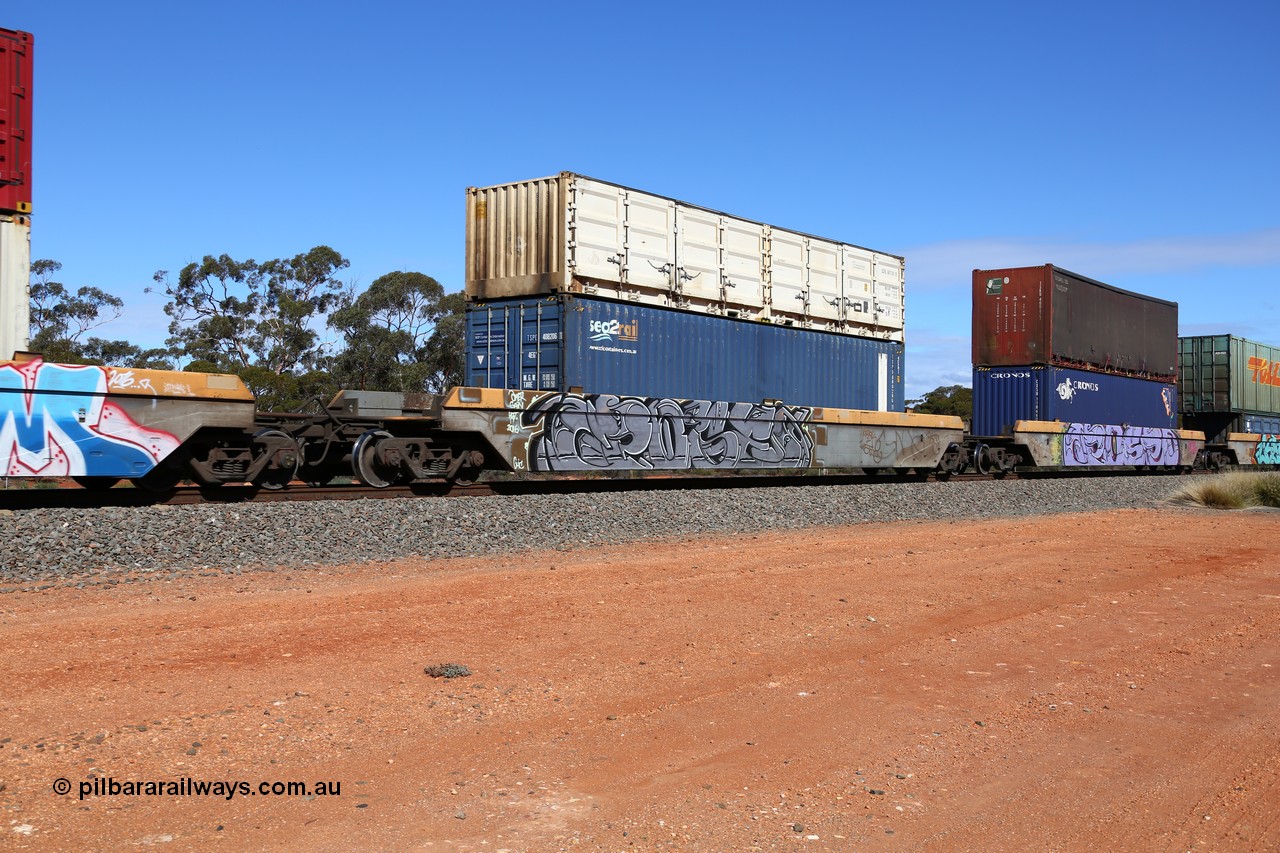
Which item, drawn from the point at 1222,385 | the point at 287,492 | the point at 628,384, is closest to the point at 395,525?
the point at 287,492

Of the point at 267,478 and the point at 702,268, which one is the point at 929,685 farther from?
the point at 702,268

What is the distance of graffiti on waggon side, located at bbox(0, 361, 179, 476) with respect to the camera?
10125 millimetres

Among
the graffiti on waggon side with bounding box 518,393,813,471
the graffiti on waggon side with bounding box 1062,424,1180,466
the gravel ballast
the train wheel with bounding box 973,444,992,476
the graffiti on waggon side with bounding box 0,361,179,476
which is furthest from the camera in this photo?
the graffiti on waggon side with bounding box 1062,424,1180,466

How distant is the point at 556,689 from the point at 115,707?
1951 mm

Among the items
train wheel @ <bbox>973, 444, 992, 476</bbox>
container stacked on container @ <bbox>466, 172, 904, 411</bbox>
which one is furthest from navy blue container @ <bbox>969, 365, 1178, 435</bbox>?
container stacked on container @ <bbox>466, 172, 904, 411</bbox>

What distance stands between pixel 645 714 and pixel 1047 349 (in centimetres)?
2241

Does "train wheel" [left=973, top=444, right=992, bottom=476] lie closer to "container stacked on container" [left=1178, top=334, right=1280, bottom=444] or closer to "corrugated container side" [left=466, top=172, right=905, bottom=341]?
"corrugated container side" [left=466, top=172, right=905, bottom=341]

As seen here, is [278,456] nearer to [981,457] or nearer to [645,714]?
[645,714]

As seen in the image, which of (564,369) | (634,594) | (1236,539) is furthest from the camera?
(564,369)

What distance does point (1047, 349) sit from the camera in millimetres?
24547

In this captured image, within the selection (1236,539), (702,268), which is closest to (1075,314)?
(702,268)

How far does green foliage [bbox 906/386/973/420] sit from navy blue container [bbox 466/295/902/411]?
108 feet

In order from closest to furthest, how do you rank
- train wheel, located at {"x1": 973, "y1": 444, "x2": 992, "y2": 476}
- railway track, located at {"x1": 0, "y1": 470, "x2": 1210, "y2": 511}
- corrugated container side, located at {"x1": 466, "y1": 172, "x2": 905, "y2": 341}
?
railway track, located at {"x1": 0, "y1": 470, "x2": 1210, "y2": 511}
corrugated container side, located at {"x1": 466, "y1": 172, "x2": 905, "y2": 341}
train wheel, located at {"x1": 973, "y1": 444, "x2": 992, "y2": 476}

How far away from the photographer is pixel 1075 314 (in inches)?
1012
